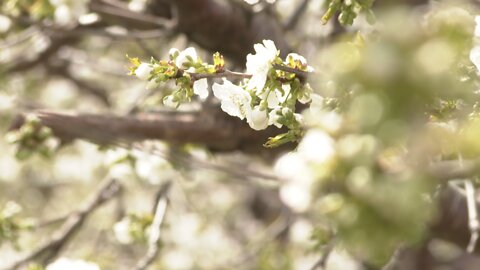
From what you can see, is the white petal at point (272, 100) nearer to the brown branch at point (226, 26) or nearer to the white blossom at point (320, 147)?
the white blossom at point (320, 147)

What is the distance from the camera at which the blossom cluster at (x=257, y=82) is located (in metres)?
1.28

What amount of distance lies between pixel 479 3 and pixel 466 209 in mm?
1213

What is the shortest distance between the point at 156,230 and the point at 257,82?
1.31 m

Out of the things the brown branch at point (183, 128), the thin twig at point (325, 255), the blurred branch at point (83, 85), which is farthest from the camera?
the blurred branch at point (83, 85)

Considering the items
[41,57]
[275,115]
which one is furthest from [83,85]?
[275,115]

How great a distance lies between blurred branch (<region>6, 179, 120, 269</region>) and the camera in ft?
8.56

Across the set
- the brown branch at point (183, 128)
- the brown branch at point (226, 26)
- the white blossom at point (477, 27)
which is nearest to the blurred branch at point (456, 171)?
the white blossom at point (477, 27)

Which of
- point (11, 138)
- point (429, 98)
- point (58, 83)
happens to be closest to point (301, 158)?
point (429, 98)

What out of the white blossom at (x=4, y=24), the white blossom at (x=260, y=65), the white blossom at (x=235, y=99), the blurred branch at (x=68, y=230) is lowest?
the blurred branch at (x=68, y=230)

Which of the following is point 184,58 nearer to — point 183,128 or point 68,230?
point 183,128

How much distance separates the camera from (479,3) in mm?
1452

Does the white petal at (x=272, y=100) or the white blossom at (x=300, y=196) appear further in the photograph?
the white petal at (x=272, y=100)

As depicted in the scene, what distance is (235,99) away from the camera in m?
1.38

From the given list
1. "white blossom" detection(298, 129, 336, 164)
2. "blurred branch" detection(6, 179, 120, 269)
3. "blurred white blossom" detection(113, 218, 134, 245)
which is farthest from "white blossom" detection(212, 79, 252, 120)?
"blurred branch" detection(6, 179, 120, 269)
